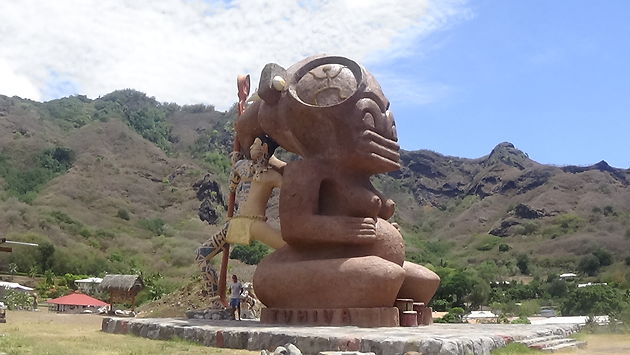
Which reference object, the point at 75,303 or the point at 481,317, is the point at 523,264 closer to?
the point at 481,317

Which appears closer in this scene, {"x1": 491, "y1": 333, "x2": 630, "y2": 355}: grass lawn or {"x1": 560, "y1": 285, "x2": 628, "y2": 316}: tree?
{"x1": 491, "y1": 333, "x2": 630, "y2": 355}: grass lawn

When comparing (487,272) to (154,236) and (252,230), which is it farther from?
(252,230)

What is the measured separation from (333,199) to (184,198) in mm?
76936

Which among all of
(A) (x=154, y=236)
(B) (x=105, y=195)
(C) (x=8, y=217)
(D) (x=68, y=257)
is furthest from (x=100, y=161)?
(D) (x=68, y=257)

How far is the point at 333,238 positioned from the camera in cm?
1325

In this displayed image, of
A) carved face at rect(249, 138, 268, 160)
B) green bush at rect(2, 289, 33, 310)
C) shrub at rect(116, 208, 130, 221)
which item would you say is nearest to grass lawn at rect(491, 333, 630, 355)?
carved face at rect(249, 138, 268, 160)

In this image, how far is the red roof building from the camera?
3198cm

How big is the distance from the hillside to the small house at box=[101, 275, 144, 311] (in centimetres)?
2456

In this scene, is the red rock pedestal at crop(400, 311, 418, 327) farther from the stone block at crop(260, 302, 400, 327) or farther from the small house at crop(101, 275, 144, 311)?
the small house at crop(101, 275, 144, 311)

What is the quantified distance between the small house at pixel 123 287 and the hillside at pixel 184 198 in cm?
2456

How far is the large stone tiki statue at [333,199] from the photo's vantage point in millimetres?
12898

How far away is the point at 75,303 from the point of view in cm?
3178

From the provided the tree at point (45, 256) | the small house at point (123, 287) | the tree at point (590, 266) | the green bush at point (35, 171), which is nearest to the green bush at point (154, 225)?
the green bush at point (35, 171)

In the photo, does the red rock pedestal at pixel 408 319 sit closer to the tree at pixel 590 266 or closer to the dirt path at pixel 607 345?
the dirt path at pixel 607 345
